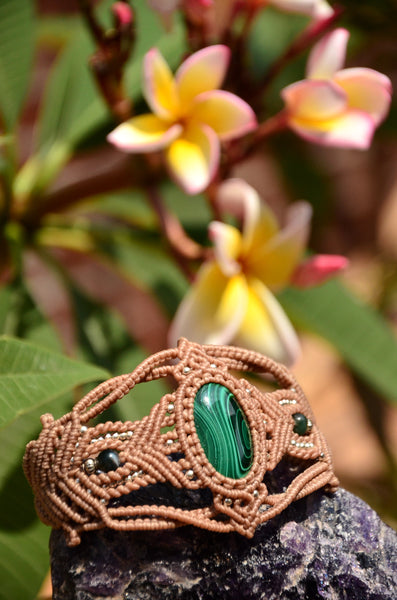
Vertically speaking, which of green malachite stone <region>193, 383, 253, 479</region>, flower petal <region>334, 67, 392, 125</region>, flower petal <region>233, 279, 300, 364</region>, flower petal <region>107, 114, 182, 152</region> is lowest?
flower petal <region>233, 279, 300, 364</region>

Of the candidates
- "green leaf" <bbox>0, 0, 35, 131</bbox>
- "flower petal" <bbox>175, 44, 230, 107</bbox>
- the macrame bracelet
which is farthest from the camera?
"green leaf" <bbox>0, 0, 35, 131</bbox>

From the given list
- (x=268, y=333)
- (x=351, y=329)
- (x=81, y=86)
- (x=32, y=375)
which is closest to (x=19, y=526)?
(x=32, y=375)

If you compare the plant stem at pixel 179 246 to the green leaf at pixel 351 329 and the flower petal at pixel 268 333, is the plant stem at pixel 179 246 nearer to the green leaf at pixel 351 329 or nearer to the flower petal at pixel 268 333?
the flower petal at pixel 268 333

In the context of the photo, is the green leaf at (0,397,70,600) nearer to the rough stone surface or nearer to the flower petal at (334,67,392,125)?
the rough stone surface

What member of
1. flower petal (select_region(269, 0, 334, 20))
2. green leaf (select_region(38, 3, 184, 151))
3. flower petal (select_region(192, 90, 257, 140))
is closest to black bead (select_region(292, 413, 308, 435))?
flower petal (select_region(192, 90, 257, 140))

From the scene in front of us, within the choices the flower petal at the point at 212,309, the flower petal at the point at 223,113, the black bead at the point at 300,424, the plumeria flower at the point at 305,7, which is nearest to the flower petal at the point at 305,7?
the plumeria flower at the point at 305,7

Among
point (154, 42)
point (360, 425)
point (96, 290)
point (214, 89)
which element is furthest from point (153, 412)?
point (360, 425)
